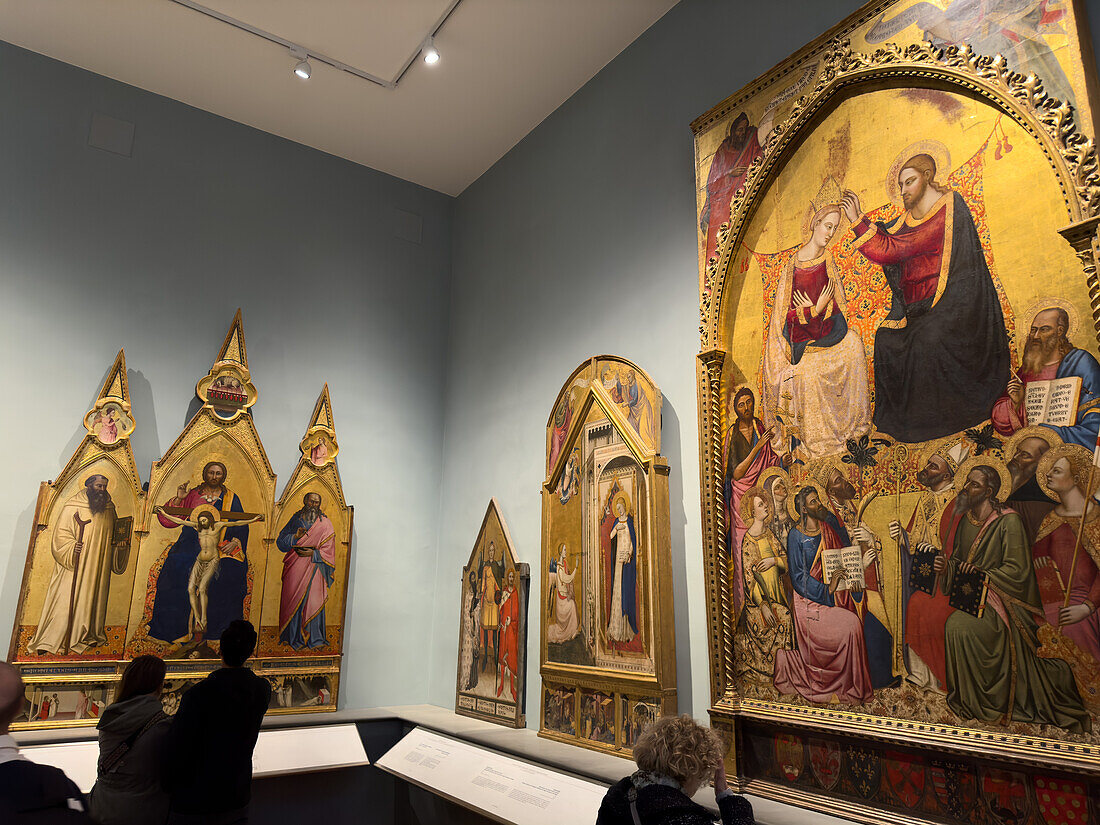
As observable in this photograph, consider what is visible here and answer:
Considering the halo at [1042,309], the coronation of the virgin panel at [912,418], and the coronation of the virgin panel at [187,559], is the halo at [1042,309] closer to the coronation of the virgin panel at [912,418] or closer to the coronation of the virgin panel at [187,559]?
the coronation of the virgin panel at [912,418]

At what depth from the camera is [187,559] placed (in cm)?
662

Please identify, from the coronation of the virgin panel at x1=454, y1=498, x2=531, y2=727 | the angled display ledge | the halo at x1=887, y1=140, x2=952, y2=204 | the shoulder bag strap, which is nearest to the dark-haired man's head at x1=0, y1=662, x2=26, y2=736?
the shoulder bag strap

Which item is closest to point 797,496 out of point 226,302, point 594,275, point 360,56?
point 594,275

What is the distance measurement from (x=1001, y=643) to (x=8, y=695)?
4.05m

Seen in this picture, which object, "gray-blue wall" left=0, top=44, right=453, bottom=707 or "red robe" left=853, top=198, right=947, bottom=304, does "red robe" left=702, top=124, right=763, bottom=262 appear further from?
"gray-blue wall" left=0, top=44, right=453, bottom=707


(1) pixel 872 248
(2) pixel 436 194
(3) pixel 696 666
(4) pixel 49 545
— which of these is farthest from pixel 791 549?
(2) pixel 436 194

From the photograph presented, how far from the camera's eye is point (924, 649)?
3.60m

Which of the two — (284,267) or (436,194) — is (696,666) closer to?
(284,267)

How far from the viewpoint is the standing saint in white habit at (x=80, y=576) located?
6.02m

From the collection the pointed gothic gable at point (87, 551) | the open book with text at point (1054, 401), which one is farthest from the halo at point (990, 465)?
the pointed gothic gable at point (87, 551)

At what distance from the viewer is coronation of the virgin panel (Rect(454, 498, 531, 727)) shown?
20.9 feet

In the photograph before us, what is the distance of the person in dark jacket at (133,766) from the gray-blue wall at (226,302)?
2878 millimetres

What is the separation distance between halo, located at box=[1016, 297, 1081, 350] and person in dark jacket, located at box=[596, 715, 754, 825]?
7.46ft

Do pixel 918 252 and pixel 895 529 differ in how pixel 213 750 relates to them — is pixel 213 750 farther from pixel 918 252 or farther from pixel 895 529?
pixel 918 252
